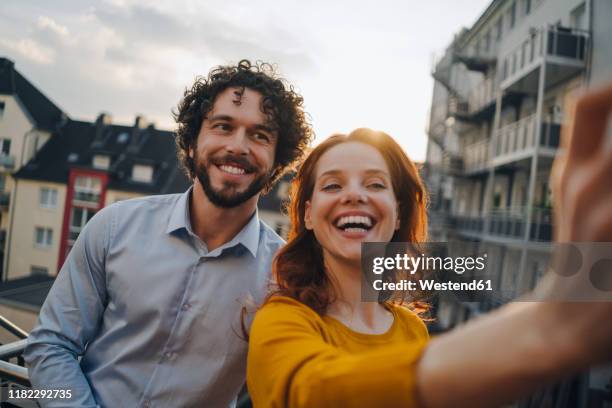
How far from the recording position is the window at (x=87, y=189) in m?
20.0

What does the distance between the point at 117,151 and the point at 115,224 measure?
2187cm

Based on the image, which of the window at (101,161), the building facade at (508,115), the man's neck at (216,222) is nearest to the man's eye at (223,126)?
the man's neck at (216,222)

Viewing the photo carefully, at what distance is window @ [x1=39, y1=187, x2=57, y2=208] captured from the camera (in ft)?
67.3

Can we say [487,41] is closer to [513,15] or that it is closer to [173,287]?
[513,15]

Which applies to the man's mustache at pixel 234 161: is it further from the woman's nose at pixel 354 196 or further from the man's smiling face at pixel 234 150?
the woman's nose at pixel 354 196

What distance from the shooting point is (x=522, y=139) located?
9.04 metres

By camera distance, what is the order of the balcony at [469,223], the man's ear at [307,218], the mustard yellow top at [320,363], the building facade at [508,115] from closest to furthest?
the mustard yellow top at [320,363] < the man's ear at [307,218] < the building facade at [508,115] < the balcony at [469,223]

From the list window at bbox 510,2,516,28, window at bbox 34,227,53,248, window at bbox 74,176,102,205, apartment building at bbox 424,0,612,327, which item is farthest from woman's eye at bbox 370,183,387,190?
window at bbox 34,227,53,248

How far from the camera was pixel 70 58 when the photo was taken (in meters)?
2.93

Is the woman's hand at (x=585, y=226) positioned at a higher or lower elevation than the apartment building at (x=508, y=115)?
lower

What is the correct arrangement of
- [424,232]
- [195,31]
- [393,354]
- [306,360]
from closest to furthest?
[393,354], [306,360], [424,232], [195,31]

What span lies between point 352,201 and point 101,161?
22462 mm

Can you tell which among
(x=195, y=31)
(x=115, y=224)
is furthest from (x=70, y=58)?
(x=115, y=224)

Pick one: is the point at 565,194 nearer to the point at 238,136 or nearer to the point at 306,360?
the point at 306,360
